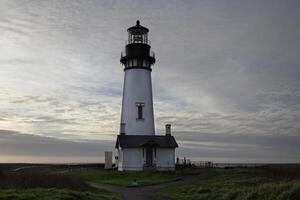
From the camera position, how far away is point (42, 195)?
17938mm

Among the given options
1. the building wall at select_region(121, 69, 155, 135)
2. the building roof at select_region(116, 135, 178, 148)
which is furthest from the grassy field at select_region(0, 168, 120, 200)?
the building wall at select_region(121, 69, 155, 135)

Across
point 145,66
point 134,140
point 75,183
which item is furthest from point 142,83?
point 75,183

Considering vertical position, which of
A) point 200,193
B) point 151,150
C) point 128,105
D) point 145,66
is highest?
point 145,66

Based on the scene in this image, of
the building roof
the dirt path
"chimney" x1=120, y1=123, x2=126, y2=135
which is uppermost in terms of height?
"chimney" x1=120, y1=123, x2=126, y2=135

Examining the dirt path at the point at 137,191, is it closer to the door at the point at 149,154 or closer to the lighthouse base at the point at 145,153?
the lighthouse base at the point at 145,153

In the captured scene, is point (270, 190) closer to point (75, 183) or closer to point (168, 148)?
point (75, 183)

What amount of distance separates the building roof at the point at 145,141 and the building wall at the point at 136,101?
44.1 inches

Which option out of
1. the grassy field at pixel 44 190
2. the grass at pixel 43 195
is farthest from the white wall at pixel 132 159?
the grass at pixel 43 195

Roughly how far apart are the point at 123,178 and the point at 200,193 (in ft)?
50.7

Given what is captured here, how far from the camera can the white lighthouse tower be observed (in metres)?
46.4

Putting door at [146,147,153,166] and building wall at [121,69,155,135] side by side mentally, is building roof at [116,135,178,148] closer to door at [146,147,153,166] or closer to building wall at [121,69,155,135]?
door at [146,147,153,166]

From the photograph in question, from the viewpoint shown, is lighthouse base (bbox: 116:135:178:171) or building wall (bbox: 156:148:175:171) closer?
lighthouse base (bbox: 116:135:178:171)

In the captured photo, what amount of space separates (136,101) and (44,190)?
1077 inches

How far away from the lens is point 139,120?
46.4 m
